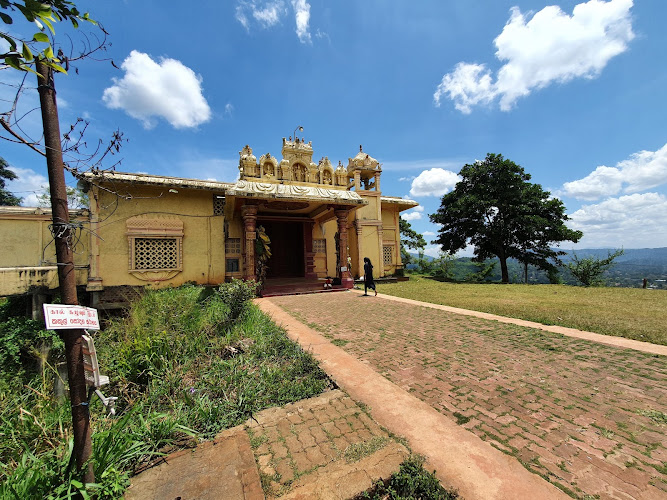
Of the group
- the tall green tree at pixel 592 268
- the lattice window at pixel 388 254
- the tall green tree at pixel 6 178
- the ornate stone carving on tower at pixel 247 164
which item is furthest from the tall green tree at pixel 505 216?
the tall green tree at pixel 6 178

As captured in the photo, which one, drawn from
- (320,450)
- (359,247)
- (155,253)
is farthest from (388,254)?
(320,450)

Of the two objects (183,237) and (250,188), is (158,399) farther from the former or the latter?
(183,237)

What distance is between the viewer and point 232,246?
12406 millimetres

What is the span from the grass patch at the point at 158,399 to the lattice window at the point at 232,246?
22.2 feet

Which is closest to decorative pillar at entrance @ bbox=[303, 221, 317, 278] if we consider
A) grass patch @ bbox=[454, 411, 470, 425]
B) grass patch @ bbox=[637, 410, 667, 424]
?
grass patch @ bbox=[454, 411, 470, 425]

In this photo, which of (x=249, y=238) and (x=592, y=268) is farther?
(x=592, y=268)

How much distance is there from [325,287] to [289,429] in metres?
9.48

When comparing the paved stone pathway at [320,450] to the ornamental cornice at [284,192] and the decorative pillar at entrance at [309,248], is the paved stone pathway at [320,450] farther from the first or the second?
the decorative pillar at entrance at [309,248]

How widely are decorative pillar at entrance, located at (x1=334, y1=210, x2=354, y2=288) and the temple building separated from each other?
4 cm

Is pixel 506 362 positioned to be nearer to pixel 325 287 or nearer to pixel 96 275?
pixel 325 287

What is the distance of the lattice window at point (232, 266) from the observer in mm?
12254

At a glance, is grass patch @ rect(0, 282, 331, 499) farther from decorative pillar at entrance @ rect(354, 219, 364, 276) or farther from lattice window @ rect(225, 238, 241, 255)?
decorative pillar at entrance @ rect(354, 219, 364, 276)

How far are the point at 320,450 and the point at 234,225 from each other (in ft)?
37.5

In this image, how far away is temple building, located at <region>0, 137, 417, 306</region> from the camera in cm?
1032
